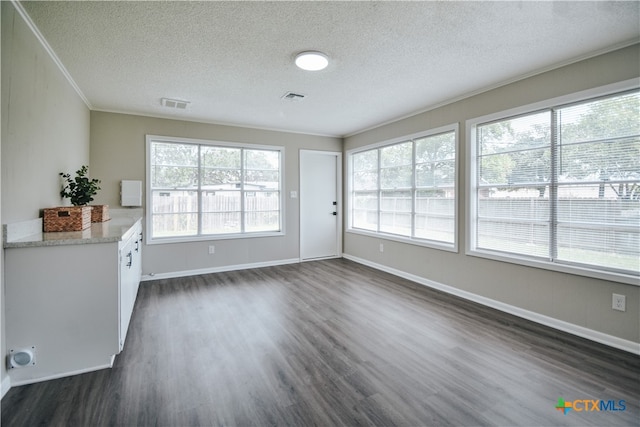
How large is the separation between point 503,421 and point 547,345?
1.24 metres

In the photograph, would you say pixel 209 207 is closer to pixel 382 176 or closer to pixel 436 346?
pixel 382 176

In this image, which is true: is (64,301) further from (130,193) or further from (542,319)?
(542,319)

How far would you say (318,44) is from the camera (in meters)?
2.44

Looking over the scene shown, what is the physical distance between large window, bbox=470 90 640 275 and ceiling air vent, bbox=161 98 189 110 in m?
3.72

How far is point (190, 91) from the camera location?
3490 millimetres

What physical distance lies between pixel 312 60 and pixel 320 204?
11.4 feet

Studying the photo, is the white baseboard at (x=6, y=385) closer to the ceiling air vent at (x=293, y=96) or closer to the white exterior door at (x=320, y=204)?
the ceiling air vent at (x=293, y=96)

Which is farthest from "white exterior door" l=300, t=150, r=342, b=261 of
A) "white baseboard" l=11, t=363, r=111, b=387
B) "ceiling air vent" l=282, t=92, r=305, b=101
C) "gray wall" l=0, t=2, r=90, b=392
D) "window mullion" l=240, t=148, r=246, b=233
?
"white baseboard" l=11, t=363, r=111, b=387

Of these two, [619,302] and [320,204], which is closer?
[619,302]

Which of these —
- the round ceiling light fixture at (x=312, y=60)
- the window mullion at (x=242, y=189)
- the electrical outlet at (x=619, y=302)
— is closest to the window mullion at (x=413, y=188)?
the round ceiling light fixture at (x=312, y=60)

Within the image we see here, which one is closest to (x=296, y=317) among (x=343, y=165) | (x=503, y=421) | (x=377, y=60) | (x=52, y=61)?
(x=503, y=421)

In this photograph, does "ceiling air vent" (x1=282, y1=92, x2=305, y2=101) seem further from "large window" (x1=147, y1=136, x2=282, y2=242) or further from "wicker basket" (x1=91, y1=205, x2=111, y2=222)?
"wicker basket" (x1=91, y1=205, x2=111, y2=222)

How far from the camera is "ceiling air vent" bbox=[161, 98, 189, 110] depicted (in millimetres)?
3784

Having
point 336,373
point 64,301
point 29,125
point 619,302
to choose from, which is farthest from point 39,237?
point 619,302
